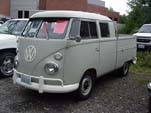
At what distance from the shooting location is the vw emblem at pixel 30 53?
5.58m

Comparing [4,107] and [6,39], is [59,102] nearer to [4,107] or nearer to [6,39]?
[4,107]

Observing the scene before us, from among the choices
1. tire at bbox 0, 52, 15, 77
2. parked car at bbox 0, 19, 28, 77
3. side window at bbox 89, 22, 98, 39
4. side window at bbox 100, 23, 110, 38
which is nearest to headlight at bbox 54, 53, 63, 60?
side window at bbox 89, 22, 98, 39

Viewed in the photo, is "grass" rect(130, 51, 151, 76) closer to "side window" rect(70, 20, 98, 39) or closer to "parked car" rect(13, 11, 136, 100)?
"parked car" rect(13, 11, 136, 100)

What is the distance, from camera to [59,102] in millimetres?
5934

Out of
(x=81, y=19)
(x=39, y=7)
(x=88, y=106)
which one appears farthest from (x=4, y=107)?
(x=39, y=7)

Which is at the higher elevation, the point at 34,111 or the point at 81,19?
the point at 81,19

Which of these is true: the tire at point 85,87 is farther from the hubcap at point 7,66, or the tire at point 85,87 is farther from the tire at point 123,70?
the hubcap at point 7,66

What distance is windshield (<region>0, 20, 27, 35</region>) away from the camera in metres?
8.74

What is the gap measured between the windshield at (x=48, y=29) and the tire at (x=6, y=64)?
6.10 feet

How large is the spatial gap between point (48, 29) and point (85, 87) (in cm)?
163

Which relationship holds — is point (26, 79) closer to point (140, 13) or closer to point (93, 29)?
point (93, 29)

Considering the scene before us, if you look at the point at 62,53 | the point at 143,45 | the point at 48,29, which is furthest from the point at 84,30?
the point at 143,45

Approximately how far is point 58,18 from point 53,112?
6.80 feet

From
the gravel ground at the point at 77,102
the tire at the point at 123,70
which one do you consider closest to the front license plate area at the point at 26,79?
the gravel ground at the point at 77,102
